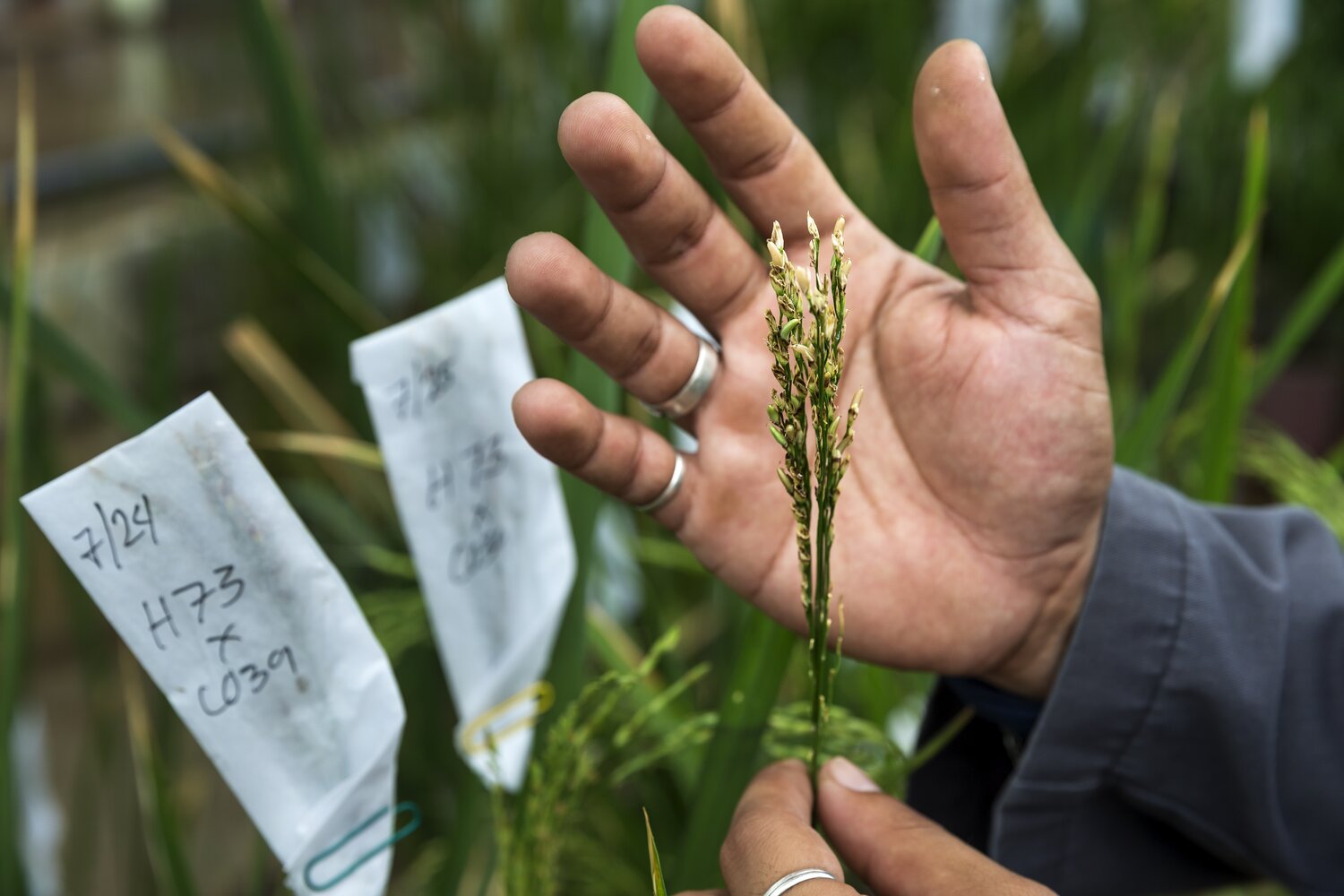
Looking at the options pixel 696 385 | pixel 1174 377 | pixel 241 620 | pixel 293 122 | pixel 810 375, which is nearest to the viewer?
pixel 810 375

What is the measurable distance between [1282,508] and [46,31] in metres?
2.34

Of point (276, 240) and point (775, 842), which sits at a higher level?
point (276, 240)

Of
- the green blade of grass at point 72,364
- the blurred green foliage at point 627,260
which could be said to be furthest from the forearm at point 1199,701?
the green blade of grass at point 72,364

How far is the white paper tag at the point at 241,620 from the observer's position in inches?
17.2

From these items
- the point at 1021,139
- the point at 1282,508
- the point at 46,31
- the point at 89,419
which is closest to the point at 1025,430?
the point at 1282,508

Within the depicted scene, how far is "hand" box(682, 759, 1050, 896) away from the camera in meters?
0.43

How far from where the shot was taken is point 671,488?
565 mm

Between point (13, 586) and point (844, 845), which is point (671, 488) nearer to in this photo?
point (844, 845)

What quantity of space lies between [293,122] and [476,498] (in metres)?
0.36

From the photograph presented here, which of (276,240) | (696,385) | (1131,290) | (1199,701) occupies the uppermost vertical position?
(276,240)

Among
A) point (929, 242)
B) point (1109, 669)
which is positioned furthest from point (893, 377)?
point (1109, 669)

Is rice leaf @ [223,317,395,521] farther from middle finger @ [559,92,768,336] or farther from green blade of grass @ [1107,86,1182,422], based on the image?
green blade of grass @ [1107,86,1182,422]

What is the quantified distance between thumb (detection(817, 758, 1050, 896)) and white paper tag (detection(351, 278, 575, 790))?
164 millimetres

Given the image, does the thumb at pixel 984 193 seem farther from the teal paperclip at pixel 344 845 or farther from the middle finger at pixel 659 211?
the teal paperclip at pixel 344 845
